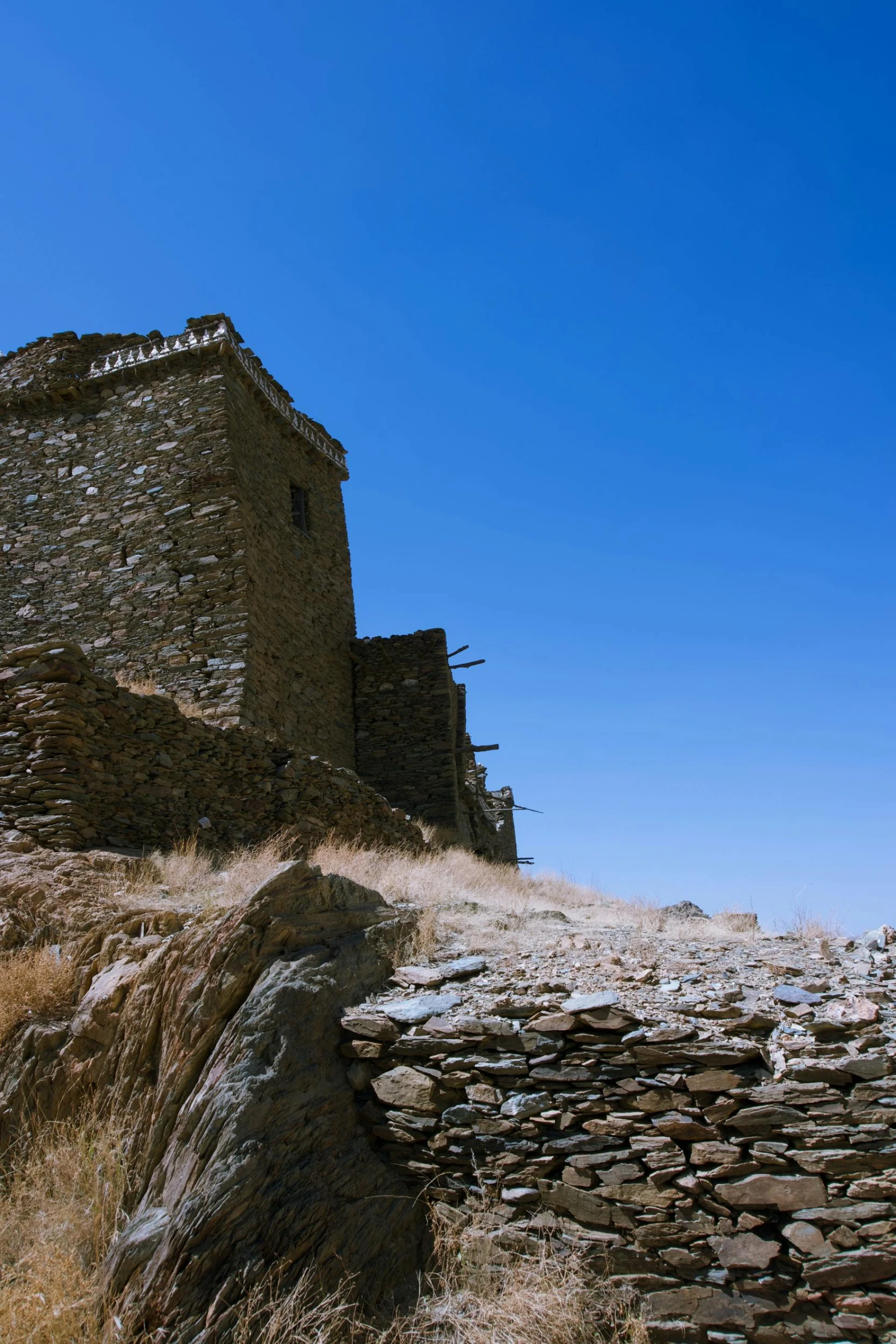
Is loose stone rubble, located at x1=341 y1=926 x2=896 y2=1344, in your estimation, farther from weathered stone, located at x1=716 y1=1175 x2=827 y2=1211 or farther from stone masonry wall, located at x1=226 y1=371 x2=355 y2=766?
stone masonry wall, located at x1=226 y1=371 x2=355 y2=766

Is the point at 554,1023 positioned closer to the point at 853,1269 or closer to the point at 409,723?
the point at 853,1269

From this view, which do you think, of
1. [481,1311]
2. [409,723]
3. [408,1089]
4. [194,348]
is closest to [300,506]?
[194,348]

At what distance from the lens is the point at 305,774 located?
1056 centimetres

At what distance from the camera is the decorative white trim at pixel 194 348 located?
1336 cm

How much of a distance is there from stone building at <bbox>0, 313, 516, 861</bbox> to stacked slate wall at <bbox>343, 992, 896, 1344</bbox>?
277 inches

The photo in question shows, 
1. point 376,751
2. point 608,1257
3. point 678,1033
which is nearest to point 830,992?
point 678,1033

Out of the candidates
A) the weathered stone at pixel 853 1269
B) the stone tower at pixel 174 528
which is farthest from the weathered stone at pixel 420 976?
the stone tower at pixel 174 528

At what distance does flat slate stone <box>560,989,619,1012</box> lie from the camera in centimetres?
505

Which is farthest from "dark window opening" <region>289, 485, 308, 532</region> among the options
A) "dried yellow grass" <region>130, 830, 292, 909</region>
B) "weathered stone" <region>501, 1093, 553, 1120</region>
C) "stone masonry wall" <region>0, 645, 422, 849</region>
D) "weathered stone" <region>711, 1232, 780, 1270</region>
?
"weathered stone" <region>711, 1232, 780, 1270</region>

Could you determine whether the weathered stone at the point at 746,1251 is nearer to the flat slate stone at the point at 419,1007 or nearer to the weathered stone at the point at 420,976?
the flat slate stone at the point at 419,1007

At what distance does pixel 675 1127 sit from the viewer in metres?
4.66

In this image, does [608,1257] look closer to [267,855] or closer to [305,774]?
[267,855]

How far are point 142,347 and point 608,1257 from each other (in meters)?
13.6

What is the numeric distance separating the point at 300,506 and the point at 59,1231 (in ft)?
40.7
